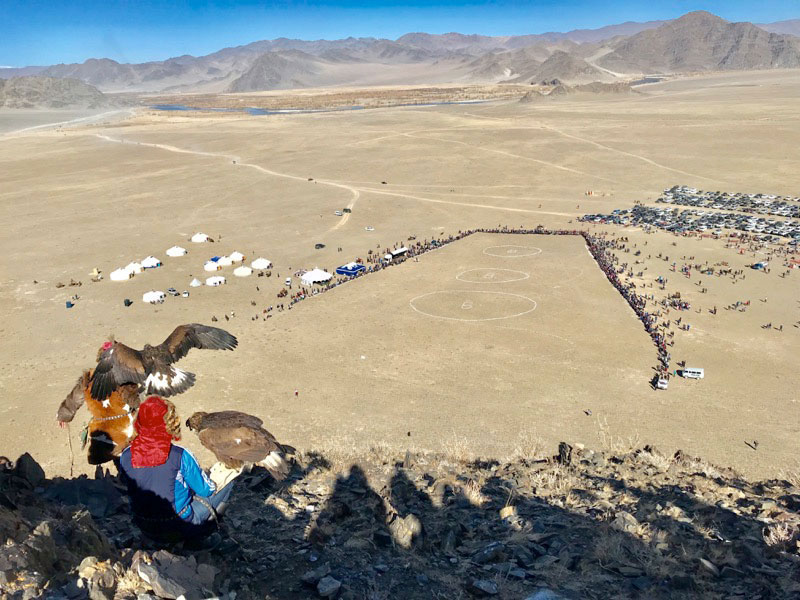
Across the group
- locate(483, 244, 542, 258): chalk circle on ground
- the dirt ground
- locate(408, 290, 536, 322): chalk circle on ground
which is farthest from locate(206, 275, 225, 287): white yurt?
locate(483, 244, 542, 258): chalk circle on ground

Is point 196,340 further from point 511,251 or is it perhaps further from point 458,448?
point 511,251

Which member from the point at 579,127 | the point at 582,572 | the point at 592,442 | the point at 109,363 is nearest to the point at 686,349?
the point at 592,442

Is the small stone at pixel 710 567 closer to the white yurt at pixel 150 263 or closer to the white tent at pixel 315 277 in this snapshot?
the white tent at pixel 315 277

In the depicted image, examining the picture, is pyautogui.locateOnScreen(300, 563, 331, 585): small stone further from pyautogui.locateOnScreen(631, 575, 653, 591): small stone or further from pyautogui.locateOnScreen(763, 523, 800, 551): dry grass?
pyautogui.locateOnScreen(763, 523, 800, 551): dry grass

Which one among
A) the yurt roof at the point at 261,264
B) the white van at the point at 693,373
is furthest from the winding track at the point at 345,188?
the white van at the point at 693,373

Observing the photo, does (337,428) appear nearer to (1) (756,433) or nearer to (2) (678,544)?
(2) (678,544)

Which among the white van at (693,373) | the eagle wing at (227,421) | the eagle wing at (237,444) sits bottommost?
the white van at (693,373)
